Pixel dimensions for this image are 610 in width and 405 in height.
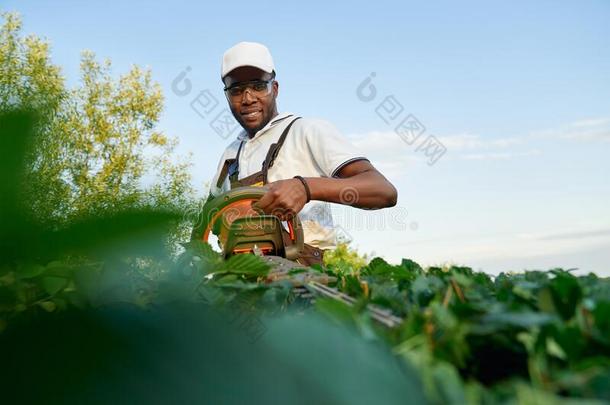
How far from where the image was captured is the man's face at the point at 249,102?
497cm

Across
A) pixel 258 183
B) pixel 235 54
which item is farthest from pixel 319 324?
pixel 235 54

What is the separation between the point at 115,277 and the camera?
805mm

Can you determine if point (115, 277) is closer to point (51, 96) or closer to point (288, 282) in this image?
point (51, 96)

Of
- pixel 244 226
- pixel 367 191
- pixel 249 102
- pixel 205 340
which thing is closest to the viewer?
pixel 205 340

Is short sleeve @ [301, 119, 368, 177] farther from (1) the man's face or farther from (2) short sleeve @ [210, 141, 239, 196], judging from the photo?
(2) short sleeve @ [210, 141, 239, 196]

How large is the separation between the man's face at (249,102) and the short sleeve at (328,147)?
46 centimetres

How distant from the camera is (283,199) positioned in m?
3.01

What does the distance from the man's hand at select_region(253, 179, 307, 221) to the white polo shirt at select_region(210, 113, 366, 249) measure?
46.4 inches

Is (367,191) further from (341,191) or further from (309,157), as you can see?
(309,157)

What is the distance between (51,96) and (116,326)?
302mm

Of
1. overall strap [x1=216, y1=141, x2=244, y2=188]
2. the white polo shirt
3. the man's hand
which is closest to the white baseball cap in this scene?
the white polo shirt

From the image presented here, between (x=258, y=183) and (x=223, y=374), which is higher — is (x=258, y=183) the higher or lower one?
the higher one

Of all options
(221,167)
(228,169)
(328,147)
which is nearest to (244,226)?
(328,147)

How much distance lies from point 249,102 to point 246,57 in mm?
372
